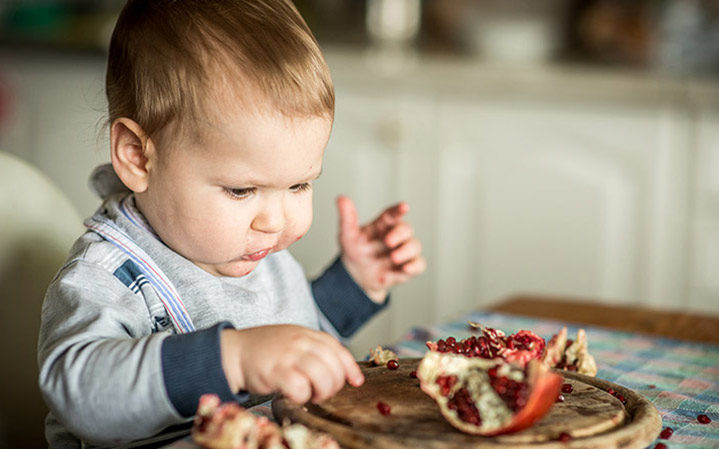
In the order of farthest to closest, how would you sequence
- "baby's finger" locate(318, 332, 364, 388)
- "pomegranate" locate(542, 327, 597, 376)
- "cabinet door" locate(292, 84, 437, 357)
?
"cabinet door" locate(292, 84, 437, 357)
"pomegranate" locate(542, 327, 597, 376)
"baby's finger" locate(318, 332, 364, 388)

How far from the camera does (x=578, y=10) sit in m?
3.01

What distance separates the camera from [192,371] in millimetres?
724

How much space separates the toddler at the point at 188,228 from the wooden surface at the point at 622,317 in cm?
52

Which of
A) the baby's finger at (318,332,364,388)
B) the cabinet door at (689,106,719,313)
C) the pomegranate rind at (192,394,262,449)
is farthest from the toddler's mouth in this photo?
the cabinet door at (689,106,719,313)

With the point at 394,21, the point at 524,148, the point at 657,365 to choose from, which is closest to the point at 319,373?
the point at 657,365

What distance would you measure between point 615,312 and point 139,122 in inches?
32.5

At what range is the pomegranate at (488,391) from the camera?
2.15 ft

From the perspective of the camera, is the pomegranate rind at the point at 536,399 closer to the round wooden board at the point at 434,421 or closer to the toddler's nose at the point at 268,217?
the round wooden board at the point at 434,421

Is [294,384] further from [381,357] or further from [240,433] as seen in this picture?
[381,357]

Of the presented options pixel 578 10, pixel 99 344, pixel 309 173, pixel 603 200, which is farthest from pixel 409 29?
pixel 99 344

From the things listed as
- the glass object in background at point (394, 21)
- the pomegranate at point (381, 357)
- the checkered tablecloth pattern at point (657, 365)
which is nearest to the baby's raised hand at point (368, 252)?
the checkered tablecloth pattern at point (657, 365)

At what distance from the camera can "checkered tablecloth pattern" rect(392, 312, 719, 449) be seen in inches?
31.6

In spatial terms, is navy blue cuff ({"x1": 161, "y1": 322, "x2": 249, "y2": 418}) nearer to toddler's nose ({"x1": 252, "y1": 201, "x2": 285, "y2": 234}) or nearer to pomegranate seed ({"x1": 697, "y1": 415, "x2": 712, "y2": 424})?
toddler's nose ({"x1": 252, "y1": 201, "x2": 285, "y2": 234})

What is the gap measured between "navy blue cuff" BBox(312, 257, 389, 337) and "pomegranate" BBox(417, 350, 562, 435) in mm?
566
